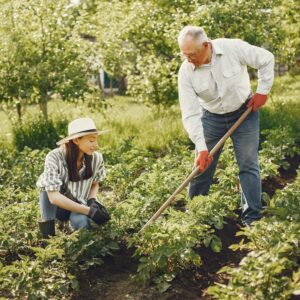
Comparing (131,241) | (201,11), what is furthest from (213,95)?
(201,11)

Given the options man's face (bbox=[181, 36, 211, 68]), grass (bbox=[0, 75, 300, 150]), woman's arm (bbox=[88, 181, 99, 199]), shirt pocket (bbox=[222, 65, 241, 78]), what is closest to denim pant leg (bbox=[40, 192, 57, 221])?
woman's arm (bbox=[88, 181, 99, 199])

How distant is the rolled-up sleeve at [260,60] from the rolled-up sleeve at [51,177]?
5.63 feet

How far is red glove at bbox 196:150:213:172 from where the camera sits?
462cm

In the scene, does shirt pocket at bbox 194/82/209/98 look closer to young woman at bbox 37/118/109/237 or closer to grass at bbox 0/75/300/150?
young woman at bbox 37/118/109/237

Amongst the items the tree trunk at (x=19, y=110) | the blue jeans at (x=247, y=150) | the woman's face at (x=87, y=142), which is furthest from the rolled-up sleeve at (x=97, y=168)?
the tree trunk at (x=19, y=110)

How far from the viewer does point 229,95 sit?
4.79m

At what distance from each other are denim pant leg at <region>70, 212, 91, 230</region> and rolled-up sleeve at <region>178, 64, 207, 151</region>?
105cm

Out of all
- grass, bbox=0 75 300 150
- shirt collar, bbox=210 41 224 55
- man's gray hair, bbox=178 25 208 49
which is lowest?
grass, bbox=0 75 300 150

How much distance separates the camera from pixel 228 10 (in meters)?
8.74

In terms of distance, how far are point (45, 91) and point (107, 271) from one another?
5.01 meters

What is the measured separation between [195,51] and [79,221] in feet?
5.25

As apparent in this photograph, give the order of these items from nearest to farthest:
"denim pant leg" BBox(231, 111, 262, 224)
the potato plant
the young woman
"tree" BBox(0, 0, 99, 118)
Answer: the potato plant < the young woman < "denim pant leg" BBox(231, 111, 262, 224) < "tree" BBox(0, 0, 99, 118)

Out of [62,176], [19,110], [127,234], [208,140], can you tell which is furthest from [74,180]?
[19,110]

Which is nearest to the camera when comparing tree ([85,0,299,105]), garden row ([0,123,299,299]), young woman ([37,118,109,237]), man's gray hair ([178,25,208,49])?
garden row ([0,123,299,299])
